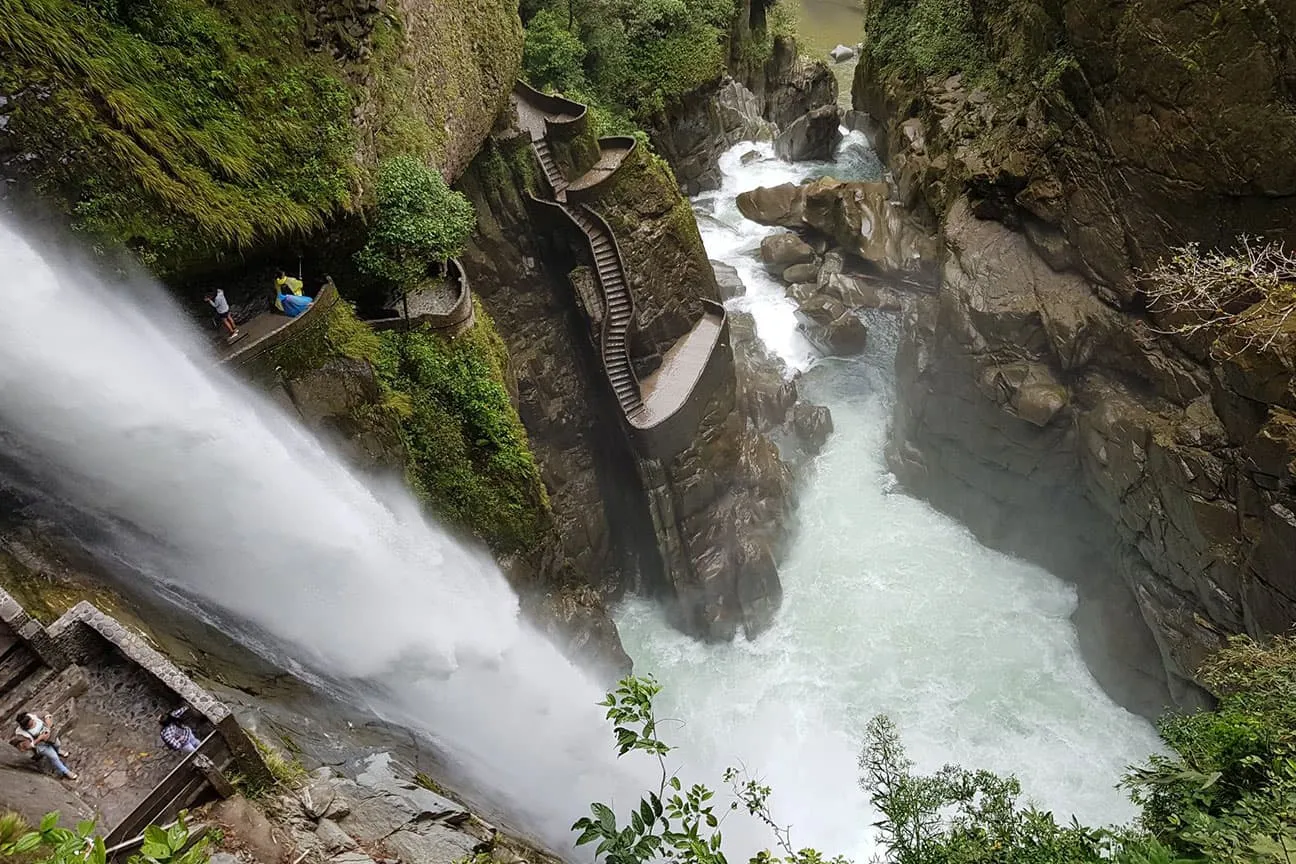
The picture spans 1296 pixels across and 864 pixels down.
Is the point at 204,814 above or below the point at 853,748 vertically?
above

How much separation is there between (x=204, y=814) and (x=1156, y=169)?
19224 mm

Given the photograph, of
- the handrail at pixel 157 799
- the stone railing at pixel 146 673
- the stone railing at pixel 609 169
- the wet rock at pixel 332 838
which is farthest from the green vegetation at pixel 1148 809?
the stone railing at pixel 609 169

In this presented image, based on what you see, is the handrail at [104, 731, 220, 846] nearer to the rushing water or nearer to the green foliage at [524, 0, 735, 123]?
the rushing water

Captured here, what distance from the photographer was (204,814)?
6449 mm

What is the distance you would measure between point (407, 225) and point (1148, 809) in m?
13.5

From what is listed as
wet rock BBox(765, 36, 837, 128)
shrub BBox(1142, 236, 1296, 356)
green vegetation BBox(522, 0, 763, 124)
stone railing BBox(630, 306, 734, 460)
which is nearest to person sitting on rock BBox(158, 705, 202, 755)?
stone railing BBox(630, 306, 734, 460)

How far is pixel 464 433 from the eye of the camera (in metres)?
13.4

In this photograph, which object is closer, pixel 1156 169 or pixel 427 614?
pixel 427 614

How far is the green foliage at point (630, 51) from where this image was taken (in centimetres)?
2347

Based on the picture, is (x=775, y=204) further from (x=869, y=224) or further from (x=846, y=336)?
(x=846, y=336)

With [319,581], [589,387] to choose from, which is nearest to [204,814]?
[319,581]

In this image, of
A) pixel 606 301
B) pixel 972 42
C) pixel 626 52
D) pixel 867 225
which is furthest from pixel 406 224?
pixel 972 42

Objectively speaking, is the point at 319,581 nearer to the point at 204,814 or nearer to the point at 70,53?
the point at 204,814

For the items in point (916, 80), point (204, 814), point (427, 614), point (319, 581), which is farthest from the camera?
point (916, 80)
